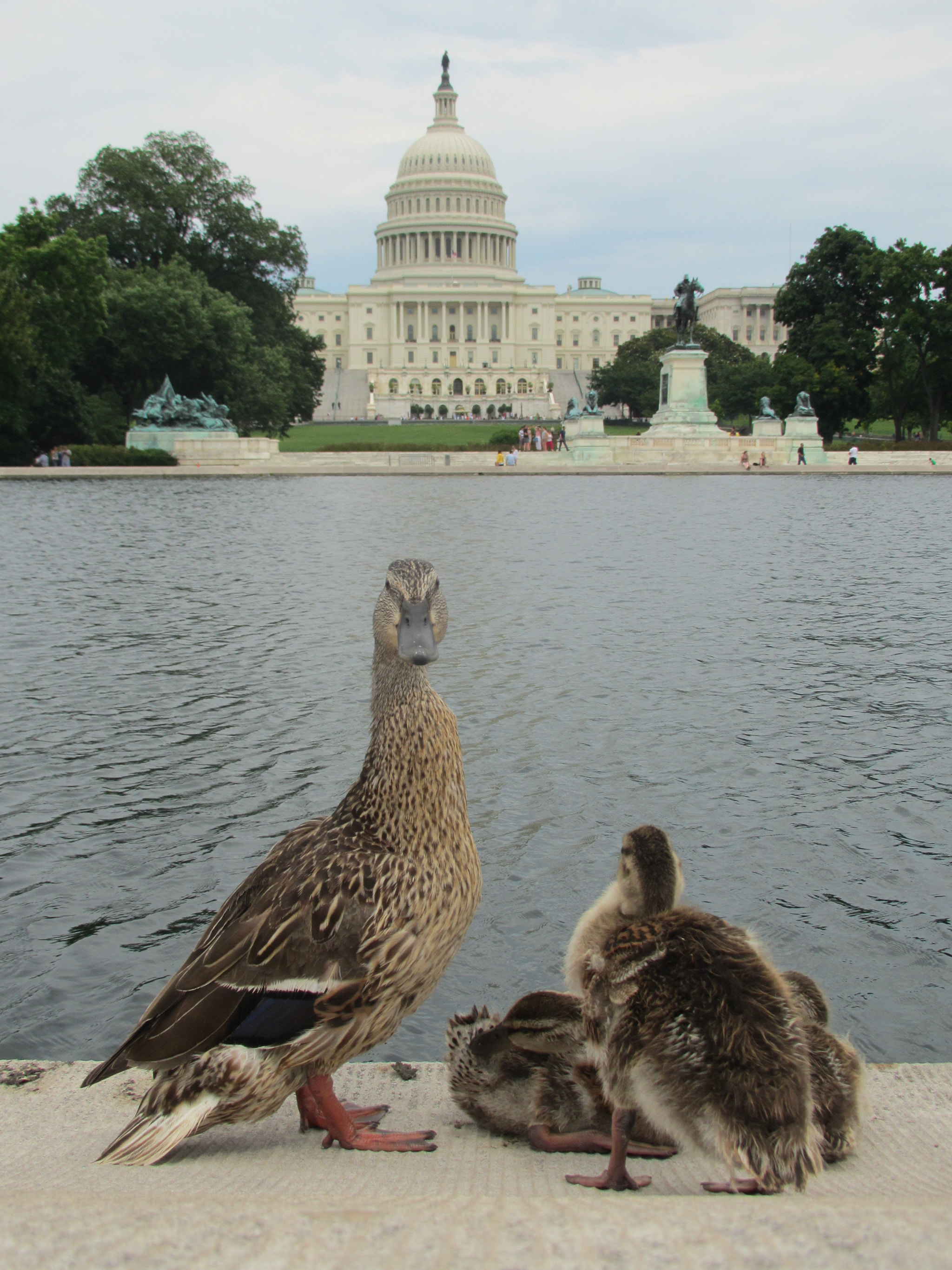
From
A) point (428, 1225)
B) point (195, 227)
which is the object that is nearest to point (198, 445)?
point (195, 227)

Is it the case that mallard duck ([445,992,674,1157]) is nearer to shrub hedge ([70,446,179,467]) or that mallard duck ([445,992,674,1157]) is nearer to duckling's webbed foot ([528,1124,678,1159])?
duckling's webbed foot ([528,1124,678,1159])

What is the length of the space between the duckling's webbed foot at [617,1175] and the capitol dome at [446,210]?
504 ft

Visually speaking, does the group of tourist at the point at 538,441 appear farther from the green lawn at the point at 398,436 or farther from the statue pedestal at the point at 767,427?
the statue pedestal at the point at 767,427

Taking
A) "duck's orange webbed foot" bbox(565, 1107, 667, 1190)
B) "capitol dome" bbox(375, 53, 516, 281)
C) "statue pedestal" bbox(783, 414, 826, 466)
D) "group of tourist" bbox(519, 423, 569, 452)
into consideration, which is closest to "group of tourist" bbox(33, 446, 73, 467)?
"group of tourist" bbox(519, 423, 569, 452)

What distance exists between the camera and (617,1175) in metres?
2.78

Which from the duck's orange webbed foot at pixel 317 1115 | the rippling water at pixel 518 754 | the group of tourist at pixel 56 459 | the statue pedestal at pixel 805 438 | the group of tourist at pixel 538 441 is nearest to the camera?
the duck's orange webbed foot at pixel 317 1115

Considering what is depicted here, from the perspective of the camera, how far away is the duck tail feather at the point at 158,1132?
2.65 meters

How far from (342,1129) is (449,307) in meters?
155

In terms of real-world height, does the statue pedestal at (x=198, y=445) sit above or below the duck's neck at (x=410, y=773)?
above

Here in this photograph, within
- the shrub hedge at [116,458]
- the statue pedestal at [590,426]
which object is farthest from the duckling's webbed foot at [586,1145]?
the statue pedestal at [590,426]

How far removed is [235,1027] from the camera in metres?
2.77

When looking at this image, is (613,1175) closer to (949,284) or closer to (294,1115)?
(294,1115)

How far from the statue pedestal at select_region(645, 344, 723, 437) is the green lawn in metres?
10.2

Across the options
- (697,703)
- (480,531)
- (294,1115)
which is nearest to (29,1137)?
(294,1115)
